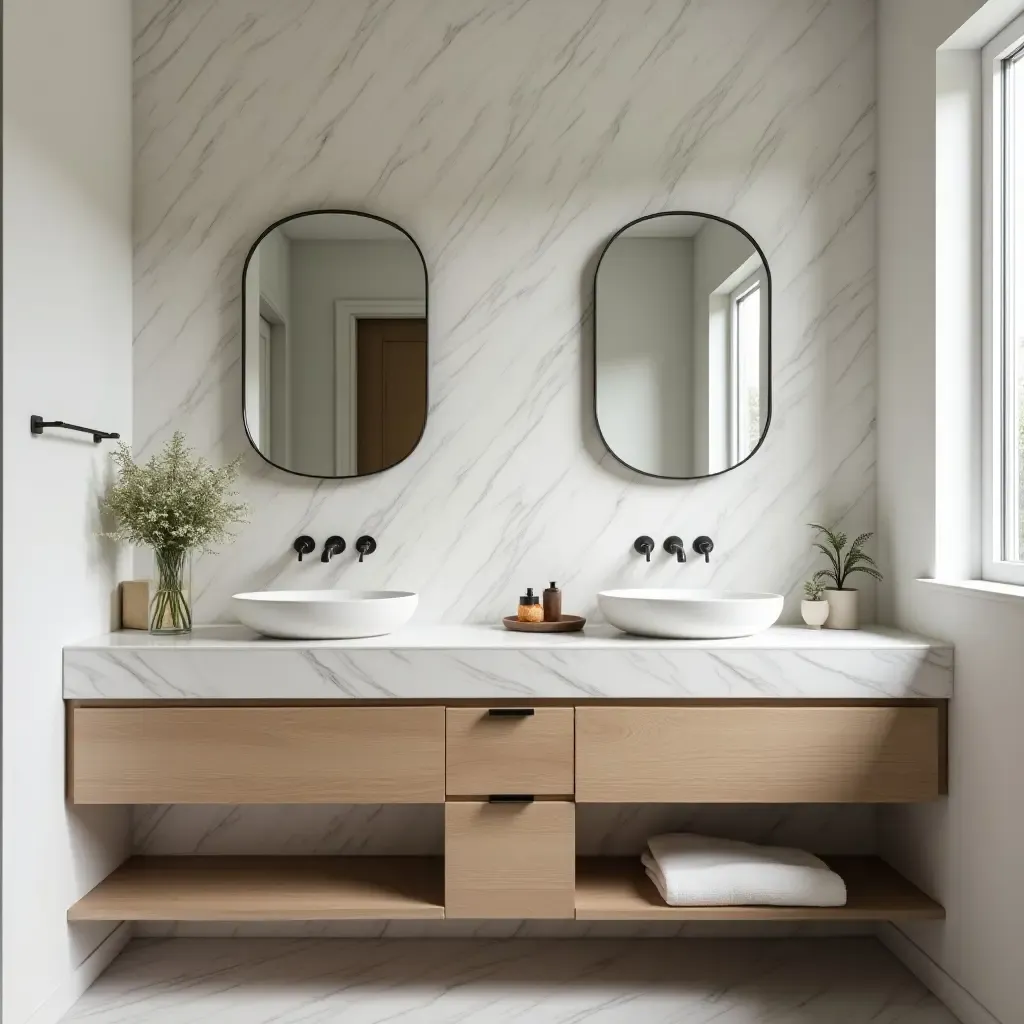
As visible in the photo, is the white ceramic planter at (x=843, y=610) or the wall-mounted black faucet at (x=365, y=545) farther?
the wall-mounted black faucet at (x=365, y=545)

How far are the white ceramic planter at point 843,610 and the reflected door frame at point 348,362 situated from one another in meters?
1.36

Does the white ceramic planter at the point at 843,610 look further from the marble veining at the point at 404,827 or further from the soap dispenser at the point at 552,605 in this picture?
the soap dispenser at the point at 552,605

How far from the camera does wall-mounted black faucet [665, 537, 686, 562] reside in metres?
2.67

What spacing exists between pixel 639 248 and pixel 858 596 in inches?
44.7

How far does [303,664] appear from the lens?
2211 mm

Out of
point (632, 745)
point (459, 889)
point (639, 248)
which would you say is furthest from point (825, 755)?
point (639, 248)

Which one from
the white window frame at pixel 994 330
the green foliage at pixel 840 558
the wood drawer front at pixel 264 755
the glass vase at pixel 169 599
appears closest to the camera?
the wood drawer front at pixel 264 755

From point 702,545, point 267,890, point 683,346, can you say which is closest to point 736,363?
point 683,346

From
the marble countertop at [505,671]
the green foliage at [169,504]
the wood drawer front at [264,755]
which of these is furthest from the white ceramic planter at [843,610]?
the green foliage at [169,504]

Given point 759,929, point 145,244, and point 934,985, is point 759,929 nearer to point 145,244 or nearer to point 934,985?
point 934,985

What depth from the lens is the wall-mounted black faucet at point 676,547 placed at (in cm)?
267

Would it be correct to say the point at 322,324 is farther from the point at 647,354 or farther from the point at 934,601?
the point at 934,601

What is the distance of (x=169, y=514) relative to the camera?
7.88 feet

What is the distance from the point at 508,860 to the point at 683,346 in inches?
56.9
